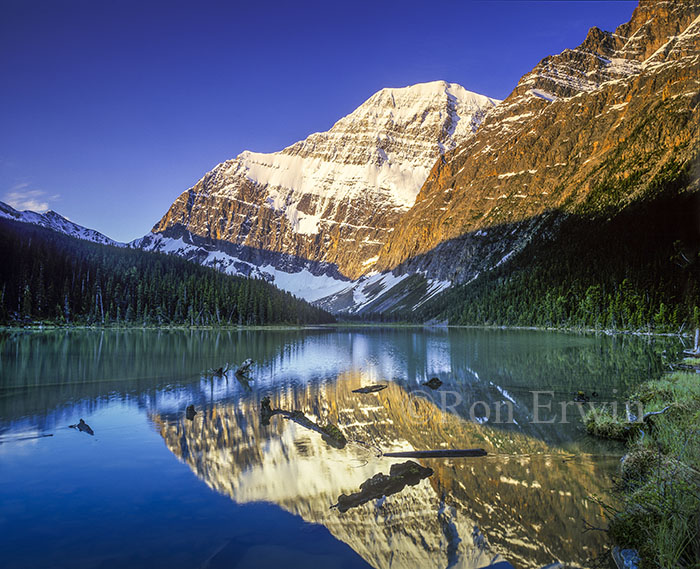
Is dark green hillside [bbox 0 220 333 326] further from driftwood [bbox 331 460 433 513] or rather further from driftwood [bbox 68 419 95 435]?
driftwood [bbox 331 460 433 513]

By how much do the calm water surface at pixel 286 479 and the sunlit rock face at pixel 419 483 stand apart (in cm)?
5

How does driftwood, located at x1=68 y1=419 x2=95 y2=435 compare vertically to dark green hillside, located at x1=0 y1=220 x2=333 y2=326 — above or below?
below

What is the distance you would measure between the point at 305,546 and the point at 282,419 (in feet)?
39.8

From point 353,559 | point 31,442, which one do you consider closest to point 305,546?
point 353,559

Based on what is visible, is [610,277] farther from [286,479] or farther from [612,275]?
[286,479]

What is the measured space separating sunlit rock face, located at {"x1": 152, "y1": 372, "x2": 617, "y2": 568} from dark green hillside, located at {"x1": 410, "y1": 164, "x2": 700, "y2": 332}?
69.3 m

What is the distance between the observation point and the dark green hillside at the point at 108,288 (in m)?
106

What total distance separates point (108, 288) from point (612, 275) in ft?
408

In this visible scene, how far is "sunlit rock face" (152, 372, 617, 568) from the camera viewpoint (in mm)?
10203

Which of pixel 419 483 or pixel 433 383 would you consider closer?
pixel 419 483

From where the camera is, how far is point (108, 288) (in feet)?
381

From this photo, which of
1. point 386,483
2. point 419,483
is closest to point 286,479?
point 386,483

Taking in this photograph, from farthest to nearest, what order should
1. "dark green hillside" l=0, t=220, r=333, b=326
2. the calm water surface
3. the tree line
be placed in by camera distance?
"dark green hillside" l=0, t=220, r=333, b=326 → the tree line → the calm water surface

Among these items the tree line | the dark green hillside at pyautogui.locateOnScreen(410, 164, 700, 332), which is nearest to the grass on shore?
the tree line
